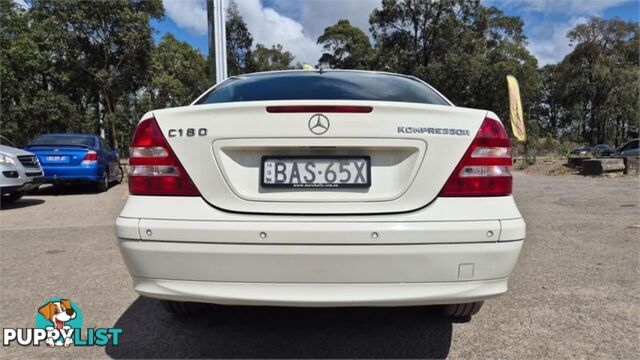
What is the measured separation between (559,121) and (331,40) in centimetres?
3459

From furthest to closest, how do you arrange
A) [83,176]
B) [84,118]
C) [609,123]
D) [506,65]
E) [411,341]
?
1. [609,123]
2. [506,65]
3. [84,118]
4. [83,176]
5. [411,341]

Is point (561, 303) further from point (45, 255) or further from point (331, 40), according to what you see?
point (331, 40)

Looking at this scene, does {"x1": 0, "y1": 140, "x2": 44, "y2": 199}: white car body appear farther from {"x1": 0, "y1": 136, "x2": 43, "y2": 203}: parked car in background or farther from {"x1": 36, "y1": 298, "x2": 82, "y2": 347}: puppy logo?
{"x1": 36, "y1": 298, "x2": 82, "y2": 347}: puppy logo

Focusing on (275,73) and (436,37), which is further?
(436,37)

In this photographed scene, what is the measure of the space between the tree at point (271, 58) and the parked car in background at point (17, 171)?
3759cm

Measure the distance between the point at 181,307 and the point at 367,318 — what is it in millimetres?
1096

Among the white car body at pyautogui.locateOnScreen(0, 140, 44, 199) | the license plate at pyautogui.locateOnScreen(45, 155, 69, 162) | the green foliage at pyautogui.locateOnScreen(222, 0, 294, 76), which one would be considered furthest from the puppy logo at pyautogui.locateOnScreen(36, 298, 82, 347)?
the green foliage at pyautogui.locateOnScreen(222, 0, 294, 76)

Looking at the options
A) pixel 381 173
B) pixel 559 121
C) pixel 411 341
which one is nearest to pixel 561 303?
pixel 411 341

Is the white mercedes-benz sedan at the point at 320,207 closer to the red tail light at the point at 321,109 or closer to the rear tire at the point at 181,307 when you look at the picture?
the red tail light at the point at 321,109

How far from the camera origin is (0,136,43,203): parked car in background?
7254 millimetres

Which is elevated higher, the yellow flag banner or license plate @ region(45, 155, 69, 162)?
the yellow flag banner

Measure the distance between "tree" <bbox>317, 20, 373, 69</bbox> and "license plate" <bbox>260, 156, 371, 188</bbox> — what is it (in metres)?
40.6

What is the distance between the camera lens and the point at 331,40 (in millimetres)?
44031

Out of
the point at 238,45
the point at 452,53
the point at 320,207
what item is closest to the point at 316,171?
the point at 320,207
